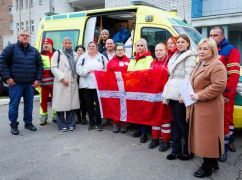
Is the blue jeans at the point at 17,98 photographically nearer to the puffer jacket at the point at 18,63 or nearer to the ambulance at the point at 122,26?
the puffer jacket at the point at 18,63

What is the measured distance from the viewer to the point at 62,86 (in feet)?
20.8

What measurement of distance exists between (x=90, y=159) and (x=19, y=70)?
93.4 inches

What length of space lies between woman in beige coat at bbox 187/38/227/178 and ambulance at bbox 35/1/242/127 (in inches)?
53.6

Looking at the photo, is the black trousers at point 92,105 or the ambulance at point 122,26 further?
the ambulance at point 122,26

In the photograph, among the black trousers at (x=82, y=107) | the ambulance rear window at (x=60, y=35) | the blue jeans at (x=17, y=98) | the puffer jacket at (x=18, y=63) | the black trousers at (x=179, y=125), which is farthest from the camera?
the ambulance rear window at (x=60, y=35)

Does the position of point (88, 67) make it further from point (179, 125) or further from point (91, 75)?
point (179, 125)

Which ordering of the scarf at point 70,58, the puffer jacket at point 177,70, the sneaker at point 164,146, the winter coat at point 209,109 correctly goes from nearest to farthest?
the winter coat at point 209,109 → the puffer jacket at point 177,70 → the sneaker at point 164,146 → the scarf at point 70,58

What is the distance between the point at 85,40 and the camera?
7.91 meters

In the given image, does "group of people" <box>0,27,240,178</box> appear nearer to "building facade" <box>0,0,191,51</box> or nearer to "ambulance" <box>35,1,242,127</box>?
"ambulance" <box>35,1,242,127</box>

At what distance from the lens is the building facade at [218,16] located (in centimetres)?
1489

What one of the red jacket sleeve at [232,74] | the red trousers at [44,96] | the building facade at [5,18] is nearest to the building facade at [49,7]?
the building facade at [5,18]

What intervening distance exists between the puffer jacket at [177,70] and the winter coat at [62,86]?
229 centimetres

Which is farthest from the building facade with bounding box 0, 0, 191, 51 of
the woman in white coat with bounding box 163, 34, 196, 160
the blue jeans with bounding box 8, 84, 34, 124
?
the woman in white coat with bounding box 163, 34, 196, 160

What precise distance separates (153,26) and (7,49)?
294 centimetres
